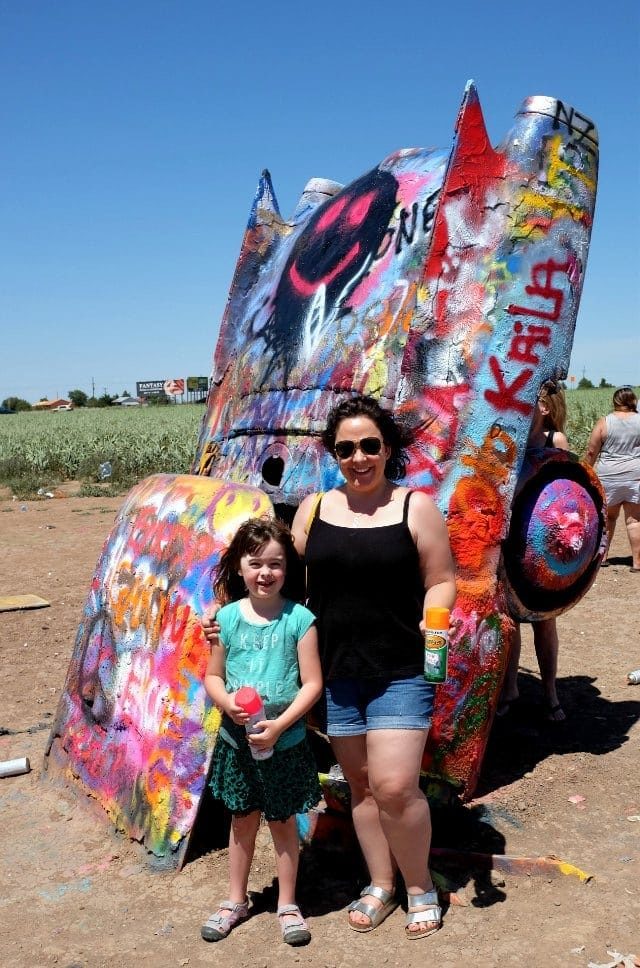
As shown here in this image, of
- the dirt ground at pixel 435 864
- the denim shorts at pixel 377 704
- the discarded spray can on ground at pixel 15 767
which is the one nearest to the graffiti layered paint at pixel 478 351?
the dirt ground at pixel 435 864

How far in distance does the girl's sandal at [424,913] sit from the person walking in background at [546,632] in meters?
1.64

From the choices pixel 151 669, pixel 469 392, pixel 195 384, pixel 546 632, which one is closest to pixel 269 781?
pixel 151 669

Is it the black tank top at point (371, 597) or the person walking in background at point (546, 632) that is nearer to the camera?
the black tank top at point (371, 597)

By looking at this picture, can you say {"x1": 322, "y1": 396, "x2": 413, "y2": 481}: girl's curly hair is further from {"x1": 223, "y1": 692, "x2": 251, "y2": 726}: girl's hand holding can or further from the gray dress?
the gray dress

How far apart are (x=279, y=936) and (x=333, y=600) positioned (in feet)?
3.93


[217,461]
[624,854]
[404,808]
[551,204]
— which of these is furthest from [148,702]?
[551,204]

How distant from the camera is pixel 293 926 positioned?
3.17 meters

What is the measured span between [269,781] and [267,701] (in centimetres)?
28

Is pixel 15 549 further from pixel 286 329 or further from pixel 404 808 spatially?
pixel 404 808

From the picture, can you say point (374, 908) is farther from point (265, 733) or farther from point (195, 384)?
point (195, 384)

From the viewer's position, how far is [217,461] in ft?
17.4

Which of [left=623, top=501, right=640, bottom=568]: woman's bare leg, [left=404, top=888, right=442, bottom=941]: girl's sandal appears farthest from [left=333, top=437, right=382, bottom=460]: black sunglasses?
[left=623, top=501, right=640, bottom=568]: woman's bare leg

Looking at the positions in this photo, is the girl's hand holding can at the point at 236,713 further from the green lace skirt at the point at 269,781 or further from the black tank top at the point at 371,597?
the black tank top at the point at 371,597

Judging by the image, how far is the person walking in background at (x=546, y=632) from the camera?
4508 mm
